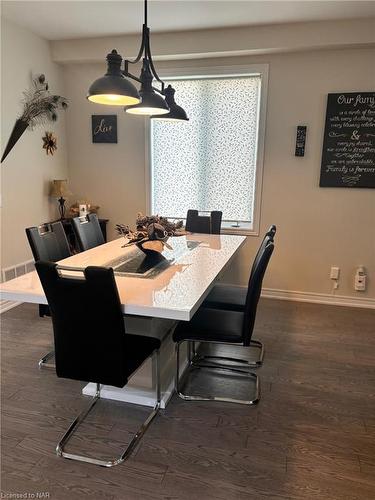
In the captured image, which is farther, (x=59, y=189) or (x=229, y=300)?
(x=59, y=189)

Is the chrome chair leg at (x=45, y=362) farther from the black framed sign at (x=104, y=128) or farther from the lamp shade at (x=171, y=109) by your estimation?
the black framed sign at (x=104, y=128)

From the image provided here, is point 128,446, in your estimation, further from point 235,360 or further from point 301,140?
point 301,140

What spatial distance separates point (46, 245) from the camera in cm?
271

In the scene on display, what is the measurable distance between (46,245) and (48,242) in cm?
4

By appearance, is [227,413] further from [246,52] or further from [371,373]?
[246,52]

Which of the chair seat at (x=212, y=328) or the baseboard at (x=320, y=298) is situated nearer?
the chair seat at (x=212, y=328)

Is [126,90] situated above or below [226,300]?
above

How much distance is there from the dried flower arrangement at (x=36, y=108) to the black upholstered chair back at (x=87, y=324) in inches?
98.2

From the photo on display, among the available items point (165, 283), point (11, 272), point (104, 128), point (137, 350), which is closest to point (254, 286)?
point (165, 283)

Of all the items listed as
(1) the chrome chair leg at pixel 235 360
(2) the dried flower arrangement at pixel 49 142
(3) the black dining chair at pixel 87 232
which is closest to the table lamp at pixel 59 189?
(2) the dried flower arrangement at pixel 49 142

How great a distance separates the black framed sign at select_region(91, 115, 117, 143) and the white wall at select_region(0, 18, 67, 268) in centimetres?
44

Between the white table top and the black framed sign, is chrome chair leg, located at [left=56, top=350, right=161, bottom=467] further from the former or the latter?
the black framed sign

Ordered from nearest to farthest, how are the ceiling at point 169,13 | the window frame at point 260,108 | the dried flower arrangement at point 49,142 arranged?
the ceiling at point 169,13
the window frame at point 260,108
the dried flower arrangement at point 49,142

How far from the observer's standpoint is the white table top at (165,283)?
1.73 meters
